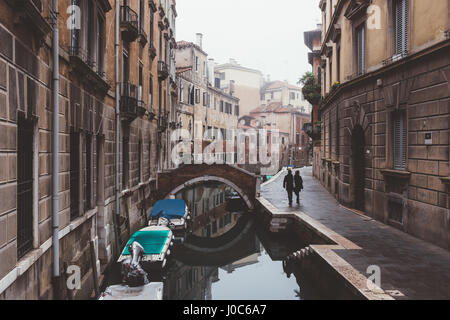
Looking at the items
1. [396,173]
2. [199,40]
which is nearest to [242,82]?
[199,40]

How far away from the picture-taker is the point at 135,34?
1327cm

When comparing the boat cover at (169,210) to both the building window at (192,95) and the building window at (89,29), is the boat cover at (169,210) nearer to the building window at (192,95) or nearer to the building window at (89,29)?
the building window at (89,29)

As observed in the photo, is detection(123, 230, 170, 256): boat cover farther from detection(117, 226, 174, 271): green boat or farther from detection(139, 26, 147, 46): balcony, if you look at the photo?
detection(139, 26, 147, 46): balcony

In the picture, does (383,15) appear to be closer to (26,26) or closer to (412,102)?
(412,102)

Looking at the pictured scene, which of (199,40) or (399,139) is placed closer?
(399,139)

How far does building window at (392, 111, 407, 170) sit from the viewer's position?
10.6 meters

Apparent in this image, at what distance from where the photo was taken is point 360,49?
13758 millimetres

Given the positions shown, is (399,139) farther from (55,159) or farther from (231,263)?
(55,159)

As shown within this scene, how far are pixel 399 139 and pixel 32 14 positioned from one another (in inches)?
380

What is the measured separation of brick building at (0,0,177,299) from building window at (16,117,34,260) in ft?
0.05

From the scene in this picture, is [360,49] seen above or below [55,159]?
above
